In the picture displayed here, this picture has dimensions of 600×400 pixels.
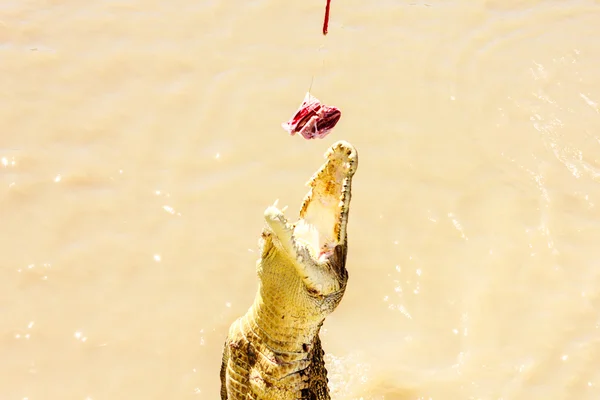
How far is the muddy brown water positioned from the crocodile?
3.92 ft

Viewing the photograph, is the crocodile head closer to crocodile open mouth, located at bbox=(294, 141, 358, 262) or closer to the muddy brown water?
crocodile open mouth, located at bbox=(294, 141, 358, 262)

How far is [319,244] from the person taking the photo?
2.49m

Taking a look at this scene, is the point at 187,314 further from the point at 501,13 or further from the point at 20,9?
the point at 501,13

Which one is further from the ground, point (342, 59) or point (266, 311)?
point (266, 311)

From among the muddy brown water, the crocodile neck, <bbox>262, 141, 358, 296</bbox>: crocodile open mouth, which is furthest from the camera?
the muddy brown water

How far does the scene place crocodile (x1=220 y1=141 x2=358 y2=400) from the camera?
7.72 ft

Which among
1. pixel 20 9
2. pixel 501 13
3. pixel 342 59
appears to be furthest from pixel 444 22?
pixel 20 9

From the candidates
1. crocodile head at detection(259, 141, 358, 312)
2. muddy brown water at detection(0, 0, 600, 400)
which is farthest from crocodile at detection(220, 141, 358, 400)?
muddy brown water at detection(0, 0, 600, 400)

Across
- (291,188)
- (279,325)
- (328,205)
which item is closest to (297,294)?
(279,325)

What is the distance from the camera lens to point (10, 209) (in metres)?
4.27

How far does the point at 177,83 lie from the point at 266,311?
3150 millimetres

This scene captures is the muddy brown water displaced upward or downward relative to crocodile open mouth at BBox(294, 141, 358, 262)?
downward

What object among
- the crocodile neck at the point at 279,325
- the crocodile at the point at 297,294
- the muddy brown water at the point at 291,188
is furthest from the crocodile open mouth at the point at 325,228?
the muddy brown water at the point at 291,188

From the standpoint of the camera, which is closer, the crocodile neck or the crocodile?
the crocodile
